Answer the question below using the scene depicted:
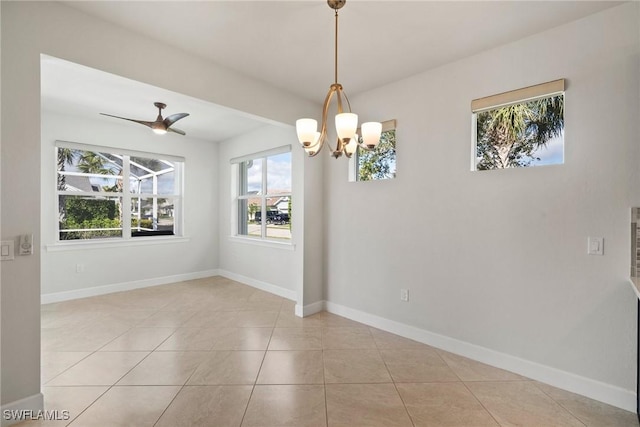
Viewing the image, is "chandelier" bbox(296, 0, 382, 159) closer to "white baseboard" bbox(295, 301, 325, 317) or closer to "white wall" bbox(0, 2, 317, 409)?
"white wall" bbox(0, 2, 317, 409)

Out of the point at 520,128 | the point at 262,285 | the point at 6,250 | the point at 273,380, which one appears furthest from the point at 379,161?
the point at 6,250

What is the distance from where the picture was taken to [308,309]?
3.74 m

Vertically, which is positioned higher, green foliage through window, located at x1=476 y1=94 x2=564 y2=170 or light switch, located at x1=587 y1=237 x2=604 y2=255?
green foliage through window, located at x1=476 y1=94 x2=564 y2=170

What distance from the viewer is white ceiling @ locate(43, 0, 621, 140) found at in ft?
6.61

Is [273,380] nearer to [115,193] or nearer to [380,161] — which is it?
[380,161]

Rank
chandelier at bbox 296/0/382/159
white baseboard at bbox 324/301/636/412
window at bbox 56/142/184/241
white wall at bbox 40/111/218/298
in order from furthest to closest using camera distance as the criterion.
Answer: window at bbox 56/142/184/241
white wall at bbox 40/111/218/298
white baseboard at bbox 324/301/636/412
chandelier at bbox 296/0/382/159

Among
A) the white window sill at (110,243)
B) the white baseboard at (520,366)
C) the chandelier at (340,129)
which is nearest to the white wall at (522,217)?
the white baseboard at (520,366)

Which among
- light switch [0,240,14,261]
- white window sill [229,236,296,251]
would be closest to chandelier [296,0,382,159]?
light switch [0,240,14,261]

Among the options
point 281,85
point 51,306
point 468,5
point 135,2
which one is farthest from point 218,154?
point 468,5

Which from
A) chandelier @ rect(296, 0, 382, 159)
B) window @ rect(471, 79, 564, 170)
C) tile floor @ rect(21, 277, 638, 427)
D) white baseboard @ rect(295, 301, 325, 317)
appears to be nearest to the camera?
chandelier @ rect(296, 0, 382, 159)

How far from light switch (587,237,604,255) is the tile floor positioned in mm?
1059

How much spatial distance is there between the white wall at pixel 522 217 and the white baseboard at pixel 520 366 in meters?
0.02

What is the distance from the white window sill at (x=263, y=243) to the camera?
463 centimetres

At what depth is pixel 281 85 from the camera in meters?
3.26
